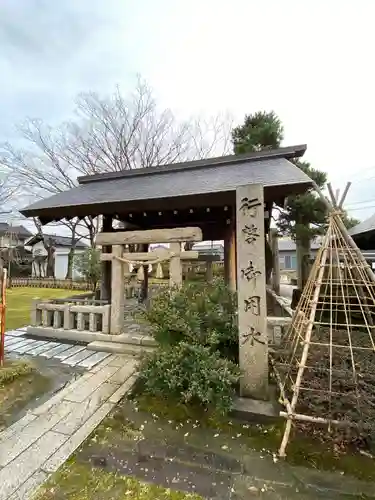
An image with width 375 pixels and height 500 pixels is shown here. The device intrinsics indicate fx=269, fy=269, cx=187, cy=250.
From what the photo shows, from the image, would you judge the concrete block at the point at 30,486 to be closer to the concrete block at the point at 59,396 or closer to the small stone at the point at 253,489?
the concrete block at the point at 59,396

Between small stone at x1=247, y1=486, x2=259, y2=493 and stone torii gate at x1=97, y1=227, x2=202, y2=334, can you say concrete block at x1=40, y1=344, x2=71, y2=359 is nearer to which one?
stone torii gate at x1=97, y1=227, x2=202, y2=334

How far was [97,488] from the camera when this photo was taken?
86.0 inches

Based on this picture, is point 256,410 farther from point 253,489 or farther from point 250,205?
point 250,205

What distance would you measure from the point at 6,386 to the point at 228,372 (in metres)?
3.31

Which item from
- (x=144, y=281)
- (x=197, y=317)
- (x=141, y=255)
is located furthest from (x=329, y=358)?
(x=144, y=281)

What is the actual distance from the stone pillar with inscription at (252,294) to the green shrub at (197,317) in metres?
0.46

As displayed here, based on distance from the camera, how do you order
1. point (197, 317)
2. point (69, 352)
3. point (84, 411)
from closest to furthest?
point (84, 411) < point (197, 317) < point (69, 352)

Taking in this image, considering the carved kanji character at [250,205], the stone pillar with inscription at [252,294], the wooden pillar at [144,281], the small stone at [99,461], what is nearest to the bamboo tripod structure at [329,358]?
the stone pillar with inscription at [252,294]

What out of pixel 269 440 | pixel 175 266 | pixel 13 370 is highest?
pixel 175 266

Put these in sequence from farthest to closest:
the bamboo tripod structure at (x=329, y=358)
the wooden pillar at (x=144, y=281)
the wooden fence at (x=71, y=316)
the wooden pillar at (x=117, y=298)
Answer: the wooden pillar at (x=144, y=281) → the wooden fence at (x=71, y=316) → the wooden pillar at (x=117, y=298) → the bamboo tripod structure at (x=329, y=358)

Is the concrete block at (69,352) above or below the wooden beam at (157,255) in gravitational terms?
below

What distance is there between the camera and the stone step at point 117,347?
5.48m

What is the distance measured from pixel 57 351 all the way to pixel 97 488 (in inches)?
156

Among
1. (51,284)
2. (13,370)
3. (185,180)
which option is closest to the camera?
(13,370)
